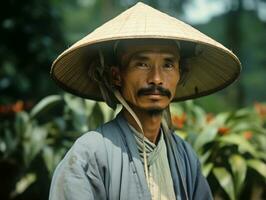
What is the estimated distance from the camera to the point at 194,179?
95.3 inches

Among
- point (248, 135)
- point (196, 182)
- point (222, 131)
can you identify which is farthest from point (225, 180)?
point (196, 182)

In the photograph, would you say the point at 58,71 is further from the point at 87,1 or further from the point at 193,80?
the point at 87,1

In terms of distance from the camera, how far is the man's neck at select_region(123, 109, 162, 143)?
229 centimetres

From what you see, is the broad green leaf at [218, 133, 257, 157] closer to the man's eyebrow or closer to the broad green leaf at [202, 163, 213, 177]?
the broad green leaf at [202, 163, 213, 177]

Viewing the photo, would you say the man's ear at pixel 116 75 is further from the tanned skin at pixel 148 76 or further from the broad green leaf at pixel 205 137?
the broad green leaf at pixel 205 137

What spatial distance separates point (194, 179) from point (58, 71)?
0.69 meters

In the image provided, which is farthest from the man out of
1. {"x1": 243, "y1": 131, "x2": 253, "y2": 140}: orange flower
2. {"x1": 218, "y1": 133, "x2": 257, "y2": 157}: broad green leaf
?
{"x1": 243, "y1": 131, "x2": 253, "y2": 140}: orange flower

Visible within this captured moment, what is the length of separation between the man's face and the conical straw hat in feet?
0.29

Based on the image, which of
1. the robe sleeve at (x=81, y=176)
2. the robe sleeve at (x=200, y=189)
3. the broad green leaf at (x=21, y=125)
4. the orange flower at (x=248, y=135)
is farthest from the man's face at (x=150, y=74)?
the broad green leaf at (x=21, y=125)

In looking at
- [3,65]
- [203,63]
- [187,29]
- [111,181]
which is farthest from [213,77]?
[3,65]

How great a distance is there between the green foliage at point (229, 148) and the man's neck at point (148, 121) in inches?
46.4

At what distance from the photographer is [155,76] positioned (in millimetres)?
2176

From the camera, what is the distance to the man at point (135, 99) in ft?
6.90

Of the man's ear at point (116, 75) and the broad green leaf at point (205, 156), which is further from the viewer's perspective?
the broad green leaf at point (205, 156)
